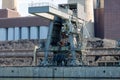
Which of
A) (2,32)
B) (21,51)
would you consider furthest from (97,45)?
(2,32)

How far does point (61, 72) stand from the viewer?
42.4 m

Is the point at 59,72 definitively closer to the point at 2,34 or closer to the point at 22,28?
the point at 22,28

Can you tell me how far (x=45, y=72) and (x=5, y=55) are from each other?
48.5 meters

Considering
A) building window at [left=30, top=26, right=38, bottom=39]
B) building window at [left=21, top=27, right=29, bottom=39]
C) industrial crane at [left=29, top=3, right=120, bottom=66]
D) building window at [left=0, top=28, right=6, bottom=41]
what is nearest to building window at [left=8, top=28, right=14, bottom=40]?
building window at [left=0, top=28, right=6, bottom=41]

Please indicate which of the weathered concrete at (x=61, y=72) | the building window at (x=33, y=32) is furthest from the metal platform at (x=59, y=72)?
the building window at (x=33, y=32)

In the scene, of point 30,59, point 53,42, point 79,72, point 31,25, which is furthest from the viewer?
point 31,25

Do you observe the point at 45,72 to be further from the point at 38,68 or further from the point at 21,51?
the point at 21,51

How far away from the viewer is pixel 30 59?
88.2 m

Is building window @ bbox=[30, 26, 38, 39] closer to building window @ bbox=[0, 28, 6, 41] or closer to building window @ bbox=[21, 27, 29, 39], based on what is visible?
building window @ bbox=[21, 27, 29, 39]

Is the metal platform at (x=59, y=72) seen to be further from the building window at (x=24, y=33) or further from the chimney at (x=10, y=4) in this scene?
the chimney at (x=10, y=4)

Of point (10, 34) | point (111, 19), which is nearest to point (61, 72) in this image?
point (111, 19)

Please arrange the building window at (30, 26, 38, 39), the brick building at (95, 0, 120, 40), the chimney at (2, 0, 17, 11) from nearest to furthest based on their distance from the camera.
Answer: the brick building at (95, 0, 120, 40) → the building window at (30, 26, 38, 39) → the chimney at (2, 0, 17, 11)

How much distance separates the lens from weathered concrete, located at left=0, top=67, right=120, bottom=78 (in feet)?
132

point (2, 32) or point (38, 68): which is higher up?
point (2, 32)
